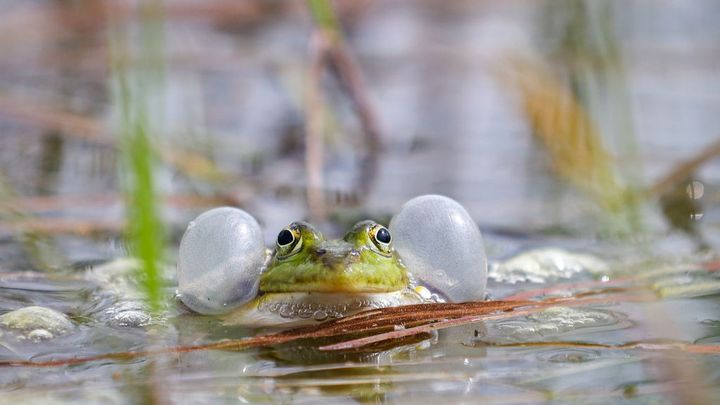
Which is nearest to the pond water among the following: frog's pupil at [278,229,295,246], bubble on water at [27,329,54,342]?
bubble on water at [27,329,54,342]

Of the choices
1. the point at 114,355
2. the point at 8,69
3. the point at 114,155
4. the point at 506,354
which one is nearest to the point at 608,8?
the point at 506,354

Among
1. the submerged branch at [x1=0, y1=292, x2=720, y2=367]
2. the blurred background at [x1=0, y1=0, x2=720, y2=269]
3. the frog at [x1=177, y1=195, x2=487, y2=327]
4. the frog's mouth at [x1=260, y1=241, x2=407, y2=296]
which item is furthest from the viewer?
the blurred background at [x1=0, y1=0, x2=720, y2=269]

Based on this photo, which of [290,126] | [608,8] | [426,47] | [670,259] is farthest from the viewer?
[426,47]

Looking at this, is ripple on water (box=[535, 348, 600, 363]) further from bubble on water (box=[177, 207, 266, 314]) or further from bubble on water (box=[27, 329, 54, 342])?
bubble on water (box=[27, 329, 54, 342])

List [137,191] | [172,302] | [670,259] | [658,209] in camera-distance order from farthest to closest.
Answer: [658,209] → [670,259] → [172,302] → [137,191]

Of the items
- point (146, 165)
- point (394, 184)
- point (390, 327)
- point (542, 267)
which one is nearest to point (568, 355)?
point (390, 327)

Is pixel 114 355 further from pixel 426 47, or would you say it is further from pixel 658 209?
pixel 426 47

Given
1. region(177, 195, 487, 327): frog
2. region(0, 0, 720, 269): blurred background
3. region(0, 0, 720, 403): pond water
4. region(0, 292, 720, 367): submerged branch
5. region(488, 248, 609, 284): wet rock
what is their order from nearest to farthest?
region(0, 0, 720, 403): pond water → region(0, 292, 720, 367): submerged branch → region(177, 195, 487, 327): frog → region(488, 248, 609, 284): wet rock → region(0, 0, 720, 269): blurred background

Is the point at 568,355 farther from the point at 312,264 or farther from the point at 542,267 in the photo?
the point at 542,267
